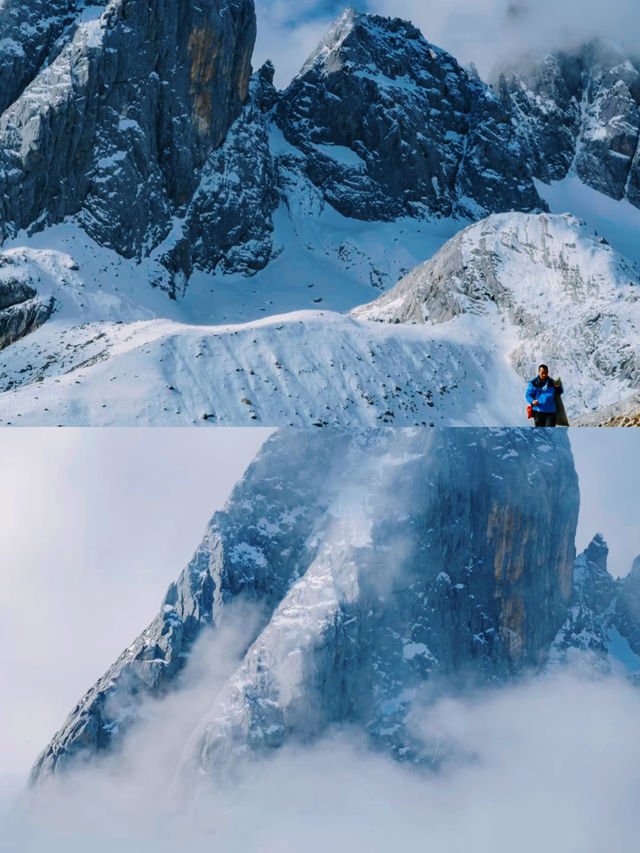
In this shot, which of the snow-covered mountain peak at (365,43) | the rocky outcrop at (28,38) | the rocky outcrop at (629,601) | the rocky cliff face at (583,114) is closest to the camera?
the rocky outcrop at (629,601)

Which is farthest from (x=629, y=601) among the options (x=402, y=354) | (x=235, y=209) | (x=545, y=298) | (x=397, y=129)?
(x=397, y=129)

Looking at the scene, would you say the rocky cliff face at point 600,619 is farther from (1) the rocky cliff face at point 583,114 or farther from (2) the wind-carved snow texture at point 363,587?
(1) the rocky cliff face at point 583,114

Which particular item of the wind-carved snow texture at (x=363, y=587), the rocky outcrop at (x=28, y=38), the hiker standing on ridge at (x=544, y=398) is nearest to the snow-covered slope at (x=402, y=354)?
the hiker standing on ridge at (x=544, y=398)

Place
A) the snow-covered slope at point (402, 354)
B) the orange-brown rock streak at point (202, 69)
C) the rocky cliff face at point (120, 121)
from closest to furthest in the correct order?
the snow-covered slope at point (402, 354), the rocky cliff face at point (120, 121), the orange-brown rock streak at point (202, 69)

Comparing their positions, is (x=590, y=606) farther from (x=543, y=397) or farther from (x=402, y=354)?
(x=402, y=354)

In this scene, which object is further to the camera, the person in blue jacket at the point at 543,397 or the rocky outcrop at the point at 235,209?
the rocky outcrop at the point at 235,209

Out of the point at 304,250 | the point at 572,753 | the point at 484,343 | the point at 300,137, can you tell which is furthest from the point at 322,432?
the point at 300,137

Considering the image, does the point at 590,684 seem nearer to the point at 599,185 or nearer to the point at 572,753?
the point at 572,753
